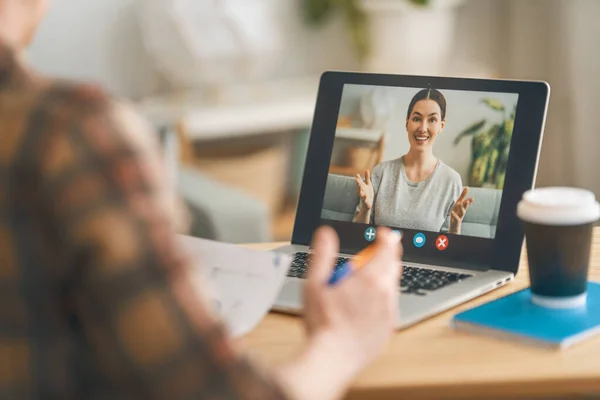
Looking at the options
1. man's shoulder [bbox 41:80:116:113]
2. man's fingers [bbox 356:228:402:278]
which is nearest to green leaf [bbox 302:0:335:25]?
man's fingers [bbox 356:228:402:278]

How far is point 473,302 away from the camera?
1.05 metres

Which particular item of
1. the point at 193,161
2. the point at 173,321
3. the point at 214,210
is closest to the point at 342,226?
the point at 173,321

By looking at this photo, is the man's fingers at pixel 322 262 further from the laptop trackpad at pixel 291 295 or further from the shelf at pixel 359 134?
the shelf at pixel 359 134

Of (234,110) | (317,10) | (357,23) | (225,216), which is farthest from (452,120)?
(317,10)

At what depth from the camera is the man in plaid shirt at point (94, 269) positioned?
0.54 m

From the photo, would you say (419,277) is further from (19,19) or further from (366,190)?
(19,19)

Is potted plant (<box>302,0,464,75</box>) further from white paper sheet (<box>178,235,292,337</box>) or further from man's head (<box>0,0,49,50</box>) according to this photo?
man's head (<box>0,0,49,50</box>)

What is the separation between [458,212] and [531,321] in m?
0.25

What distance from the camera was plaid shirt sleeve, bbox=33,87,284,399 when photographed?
0.54m

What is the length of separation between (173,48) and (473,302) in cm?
237

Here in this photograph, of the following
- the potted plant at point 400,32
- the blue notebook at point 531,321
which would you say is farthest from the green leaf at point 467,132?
the potted plant at point 400,32

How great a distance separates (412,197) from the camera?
1.18 m

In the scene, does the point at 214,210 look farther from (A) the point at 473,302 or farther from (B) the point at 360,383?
(B) the point at 360,383

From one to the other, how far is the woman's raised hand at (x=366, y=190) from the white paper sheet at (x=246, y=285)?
273mm
